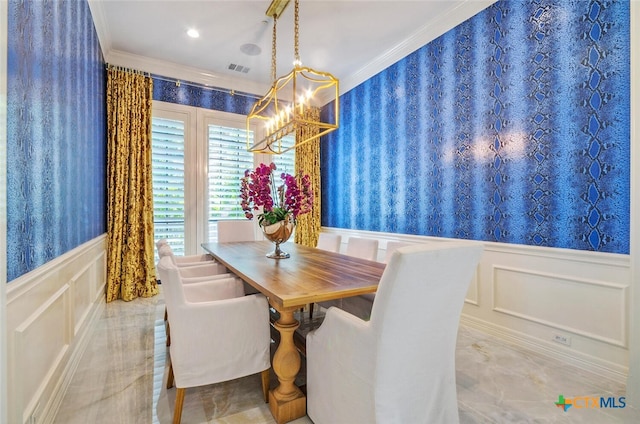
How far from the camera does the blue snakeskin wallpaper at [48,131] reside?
130 centimetres

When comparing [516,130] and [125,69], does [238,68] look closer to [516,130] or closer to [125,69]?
[125,69]

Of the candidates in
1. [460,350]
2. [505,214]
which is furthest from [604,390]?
[505,214]

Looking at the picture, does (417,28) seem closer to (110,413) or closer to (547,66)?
(547,66)

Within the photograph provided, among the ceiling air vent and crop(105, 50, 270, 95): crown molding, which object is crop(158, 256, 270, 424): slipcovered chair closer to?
the ceiling air vent

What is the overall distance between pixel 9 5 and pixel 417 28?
340 centimetres

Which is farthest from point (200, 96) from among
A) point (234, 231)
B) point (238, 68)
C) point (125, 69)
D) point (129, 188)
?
point (234, 231)

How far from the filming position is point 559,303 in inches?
89.3

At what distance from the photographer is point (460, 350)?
2426 mm

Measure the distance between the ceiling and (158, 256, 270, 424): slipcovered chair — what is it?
2802 millimetres

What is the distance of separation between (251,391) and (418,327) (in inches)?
47.4

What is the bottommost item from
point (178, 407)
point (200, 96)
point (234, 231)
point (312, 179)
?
point (178, 407)

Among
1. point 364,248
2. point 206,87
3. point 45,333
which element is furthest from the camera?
point 206,87

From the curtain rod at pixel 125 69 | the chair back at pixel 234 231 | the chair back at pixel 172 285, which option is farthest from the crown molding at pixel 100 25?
the chair back at pixel 172 285

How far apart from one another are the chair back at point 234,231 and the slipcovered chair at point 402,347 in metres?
2.66
